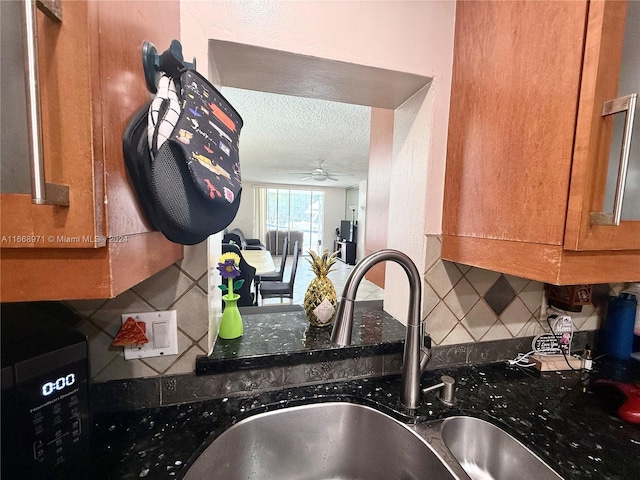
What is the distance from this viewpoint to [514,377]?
3.06 ft

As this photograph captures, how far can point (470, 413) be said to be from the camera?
0.76m

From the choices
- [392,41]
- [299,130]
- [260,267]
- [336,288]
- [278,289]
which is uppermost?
[299,130]

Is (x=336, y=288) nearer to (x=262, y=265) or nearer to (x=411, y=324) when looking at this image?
(x=262, y=265)

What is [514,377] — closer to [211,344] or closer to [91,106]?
[211,344]

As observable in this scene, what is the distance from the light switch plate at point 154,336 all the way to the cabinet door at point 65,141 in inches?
19.2

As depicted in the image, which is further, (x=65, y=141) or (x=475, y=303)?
(x=475, y=303)

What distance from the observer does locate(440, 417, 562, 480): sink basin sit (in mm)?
681

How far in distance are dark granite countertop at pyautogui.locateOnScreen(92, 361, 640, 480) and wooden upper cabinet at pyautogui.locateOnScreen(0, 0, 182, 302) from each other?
481mm

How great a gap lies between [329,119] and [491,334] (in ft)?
6.50

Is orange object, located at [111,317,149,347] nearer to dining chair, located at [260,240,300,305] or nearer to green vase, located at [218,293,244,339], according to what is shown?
green vase, located at [218,293,244,339]

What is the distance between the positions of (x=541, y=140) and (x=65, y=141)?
2.73 feet

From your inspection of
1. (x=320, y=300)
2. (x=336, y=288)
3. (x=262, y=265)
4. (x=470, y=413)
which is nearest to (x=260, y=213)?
(x=336, y=288)

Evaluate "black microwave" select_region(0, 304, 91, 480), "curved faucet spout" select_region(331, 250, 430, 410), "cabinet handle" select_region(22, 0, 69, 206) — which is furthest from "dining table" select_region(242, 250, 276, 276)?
"cabinet handle" select_region(22, 0, 69, 206)

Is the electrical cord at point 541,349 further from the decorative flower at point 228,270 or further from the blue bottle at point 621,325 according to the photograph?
the decorative flower at point 228,270
